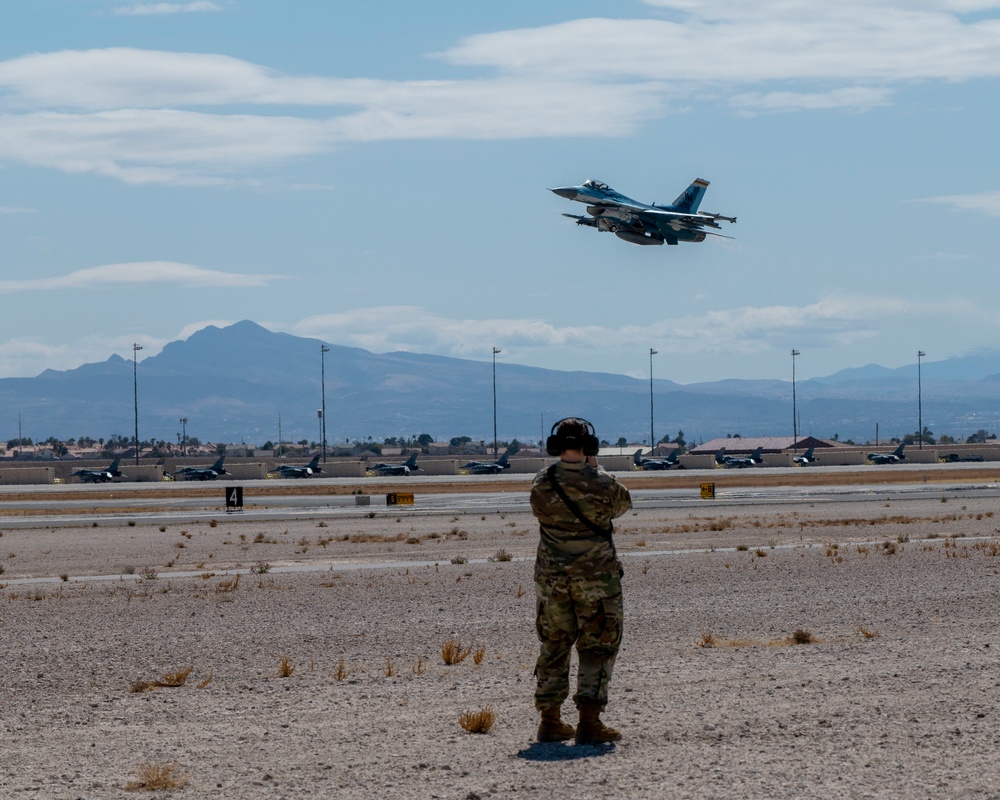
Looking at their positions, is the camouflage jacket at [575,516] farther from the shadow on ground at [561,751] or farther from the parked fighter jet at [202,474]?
the parked fighter jet at [202,474]

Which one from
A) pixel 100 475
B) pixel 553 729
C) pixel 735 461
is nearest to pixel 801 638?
pixel 553 729

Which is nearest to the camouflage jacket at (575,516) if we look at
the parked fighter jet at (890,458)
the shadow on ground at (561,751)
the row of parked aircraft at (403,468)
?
the shadow on ground at (561,751)

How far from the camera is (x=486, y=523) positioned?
4756cm

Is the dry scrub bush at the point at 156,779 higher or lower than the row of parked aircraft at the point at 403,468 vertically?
higher

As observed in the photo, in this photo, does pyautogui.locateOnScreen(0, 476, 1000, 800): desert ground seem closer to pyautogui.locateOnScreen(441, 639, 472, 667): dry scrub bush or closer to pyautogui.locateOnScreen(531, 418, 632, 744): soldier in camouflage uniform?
pyautogui.locateOnScreen(441, 639, 472, 667): dry scrub bush

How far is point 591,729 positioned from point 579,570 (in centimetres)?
128

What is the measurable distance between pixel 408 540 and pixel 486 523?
942 cm

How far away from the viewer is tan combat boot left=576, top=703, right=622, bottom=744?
10.0 meters

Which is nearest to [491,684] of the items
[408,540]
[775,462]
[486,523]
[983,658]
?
[983,658]

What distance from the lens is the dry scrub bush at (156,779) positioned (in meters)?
9.25

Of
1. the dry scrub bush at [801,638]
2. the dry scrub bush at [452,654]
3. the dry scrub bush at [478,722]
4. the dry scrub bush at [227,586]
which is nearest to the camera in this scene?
the dry scrub bush at [478,722]

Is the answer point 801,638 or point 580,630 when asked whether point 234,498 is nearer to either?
point 801,638

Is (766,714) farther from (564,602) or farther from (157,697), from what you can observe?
(157,697)

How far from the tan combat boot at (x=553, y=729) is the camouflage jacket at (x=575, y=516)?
3.94 feet
